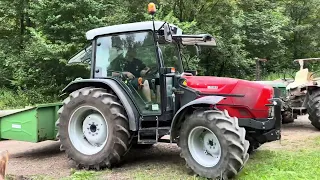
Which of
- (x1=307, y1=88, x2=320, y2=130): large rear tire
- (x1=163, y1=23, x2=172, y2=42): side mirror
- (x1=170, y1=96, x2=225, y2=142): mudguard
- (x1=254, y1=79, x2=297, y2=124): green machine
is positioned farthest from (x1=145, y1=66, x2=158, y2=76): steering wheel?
(x1=307, y1=88, x2=320, y2=130): large rear tire

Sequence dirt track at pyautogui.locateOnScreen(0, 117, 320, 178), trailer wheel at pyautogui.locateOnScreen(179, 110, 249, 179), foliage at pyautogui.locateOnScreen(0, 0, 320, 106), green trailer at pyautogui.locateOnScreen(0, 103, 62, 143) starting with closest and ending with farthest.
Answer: trailer wheel at pyautogui.locateOnScreen(179, 110, 249, 179), dirt track at pyautogui.locateOnScreen(0, 117, 320, 178), green trailer at pyautogui.locateOnScreen(0, 103, 62, 143), foliage at pyautogui.locateOnScreen(0, 0, 320, 106)

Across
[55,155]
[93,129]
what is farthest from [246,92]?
[55,155]

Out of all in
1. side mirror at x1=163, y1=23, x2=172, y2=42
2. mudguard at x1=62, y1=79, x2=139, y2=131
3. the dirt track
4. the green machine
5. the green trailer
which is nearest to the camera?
side mirror at x1=163, y1=23, x2=172, y2=42

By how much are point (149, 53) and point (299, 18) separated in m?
18.7

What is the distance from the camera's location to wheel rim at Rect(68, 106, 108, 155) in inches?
239

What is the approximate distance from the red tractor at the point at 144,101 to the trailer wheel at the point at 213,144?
20 millimetres

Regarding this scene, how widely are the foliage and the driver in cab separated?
387 centimetres

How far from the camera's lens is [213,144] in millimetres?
5289

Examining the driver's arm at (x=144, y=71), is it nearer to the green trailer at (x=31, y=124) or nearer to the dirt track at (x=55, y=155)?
the dirt track at (x=55, y=155)

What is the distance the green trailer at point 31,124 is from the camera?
22.7 ft

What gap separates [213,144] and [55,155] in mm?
3408

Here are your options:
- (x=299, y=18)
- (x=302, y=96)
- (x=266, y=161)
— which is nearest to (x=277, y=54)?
(x=299, y=18)

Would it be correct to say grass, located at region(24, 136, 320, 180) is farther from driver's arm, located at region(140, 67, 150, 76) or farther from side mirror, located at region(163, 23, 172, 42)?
side mirror, located at region(163, 23, 172, 42)

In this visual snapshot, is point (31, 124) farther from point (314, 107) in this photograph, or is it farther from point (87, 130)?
point (314, 107)
